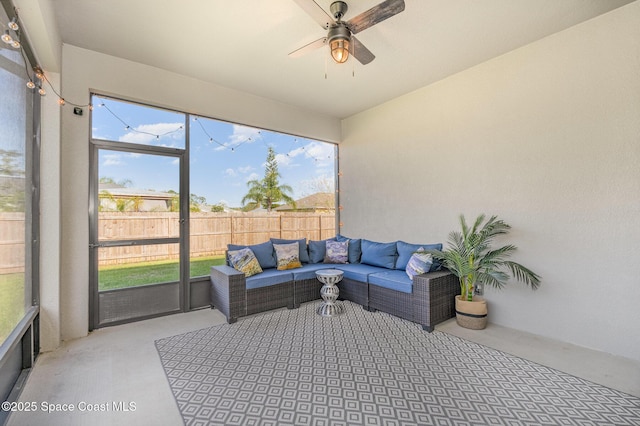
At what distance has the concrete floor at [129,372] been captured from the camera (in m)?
1.90

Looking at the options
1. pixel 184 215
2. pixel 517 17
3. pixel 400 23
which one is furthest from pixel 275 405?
pixel 517 17

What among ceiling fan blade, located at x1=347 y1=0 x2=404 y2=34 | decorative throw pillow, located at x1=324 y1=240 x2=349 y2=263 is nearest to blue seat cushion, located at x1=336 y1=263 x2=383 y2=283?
decorative throw pillow, located at x1=324 y1=240 x2=349 y2=263

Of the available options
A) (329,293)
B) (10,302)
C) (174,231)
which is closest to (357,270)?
(329,293)

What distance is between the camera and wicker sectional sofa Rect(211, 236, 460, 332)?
11.1 feet

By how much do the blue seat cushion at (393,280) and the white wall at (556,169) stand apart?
76 cm

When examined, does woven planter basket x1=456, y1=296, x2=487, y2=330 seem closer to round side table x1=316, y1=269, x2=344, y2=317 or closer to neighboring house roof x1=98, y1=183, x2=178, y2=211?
round side table x1=316, y1=269, x2=344, y2=317

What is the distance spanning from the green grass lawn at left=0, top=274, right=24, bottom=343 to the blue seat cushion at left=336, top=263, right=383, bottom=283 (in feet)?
10.9

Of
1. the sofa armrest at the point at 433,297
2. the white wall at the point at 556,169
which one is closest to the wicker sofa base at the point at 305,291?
the sofa armrest at the point at 433,297

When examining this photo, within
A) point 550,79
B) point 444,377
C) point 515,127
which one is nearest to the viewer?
point 444,377

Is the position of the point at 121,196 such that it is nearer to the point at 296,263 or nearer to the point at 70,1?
the point at 70,1

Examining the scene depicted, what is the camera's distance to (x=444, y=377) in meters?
2.31

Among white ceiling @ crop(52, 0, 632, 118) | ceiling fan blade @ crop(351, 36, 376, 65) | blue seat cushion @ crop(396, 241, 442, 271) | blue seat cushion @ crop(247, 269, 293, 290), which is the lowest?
blue seat cushion @ crop(247, 269, 293, 290)

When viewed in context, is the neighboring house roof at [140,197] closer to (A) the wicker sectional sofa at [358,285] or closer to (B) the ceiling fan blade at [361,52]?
(A) the wicker sectional sofa at [358,285]

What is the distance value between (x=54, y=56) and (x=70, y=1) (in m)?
0.51
